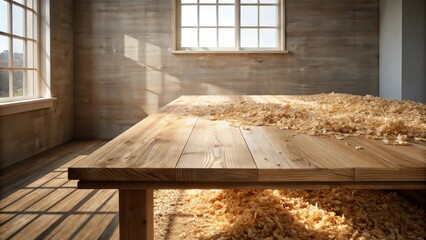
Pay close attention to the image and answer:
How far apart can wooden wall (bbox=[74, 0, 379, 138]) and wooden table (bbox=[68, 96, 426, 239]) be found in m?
3.90

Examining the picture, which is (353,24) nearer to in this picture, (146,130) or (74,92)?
(74,92)

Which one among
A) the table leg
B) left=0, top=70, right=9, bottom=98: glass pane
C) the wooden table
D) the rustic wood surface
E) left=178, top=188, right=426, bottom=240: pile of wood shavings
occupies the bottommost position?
the rustic wood surface

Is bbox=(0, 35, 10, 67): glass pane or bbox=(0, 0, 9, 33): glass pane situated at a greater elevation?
bbox=(0, 0, 9, 33): glass pane

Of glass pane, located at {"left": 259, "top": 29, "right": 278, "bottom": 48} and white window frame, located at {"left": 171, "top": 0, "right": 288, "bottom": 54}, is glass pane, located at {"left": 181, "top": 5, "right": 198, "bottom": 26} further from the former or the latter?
glass pane, located at {"left": 259, "top": 29, "right": 278, "bottom": 48}

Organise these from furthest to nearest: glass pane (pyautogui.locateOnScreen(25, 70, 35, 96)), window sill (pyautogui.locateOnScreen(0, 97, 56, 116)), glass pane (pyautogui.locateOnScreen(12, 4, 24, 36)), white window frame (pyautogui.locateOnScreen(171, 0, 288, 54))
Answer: white window frame (pyautogui.locateOnScreen(171, 0, 288, 54)) < glass pane (pyautogui.locateOnScreen(25, 70, 35, 96)) < glass pane (pyautogui.locateOnScreen(12, 4, 24, 36)) < window sill (pyautogui.locateOnScreen(0, 97, 56, 116))

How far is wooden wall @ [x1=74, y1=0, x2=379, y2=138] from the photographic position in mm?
5070

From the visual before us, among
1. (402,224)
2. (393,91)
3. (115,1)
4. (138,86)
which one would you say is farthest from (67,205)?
(393,91)

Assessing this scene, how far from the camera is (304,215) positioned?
1.92 meters

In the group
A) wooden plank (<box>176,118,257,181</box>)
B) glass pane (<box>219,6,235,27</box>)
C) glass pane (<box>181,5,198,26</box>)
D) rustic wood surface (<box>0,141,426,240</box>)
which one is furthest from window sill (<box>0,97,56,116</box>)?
wooden plank (<box>176,118,257,181</box>)

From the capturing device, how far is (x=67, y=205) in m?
2.48

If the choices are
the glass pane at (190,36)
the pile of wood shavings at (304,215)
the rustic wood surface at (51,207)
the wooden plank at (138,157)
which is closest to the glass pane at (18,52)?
the rustic wood surface at (51,207)

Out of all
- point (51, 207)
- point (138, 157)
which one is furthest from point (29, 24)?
point (138, 157)

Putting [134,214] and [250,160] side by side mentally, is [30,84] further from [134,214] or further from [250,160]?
[250,160]

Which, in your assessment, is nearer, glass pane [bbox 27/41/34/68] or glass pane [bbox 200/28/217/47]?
glass pane [bbox 27/41/34/68]
